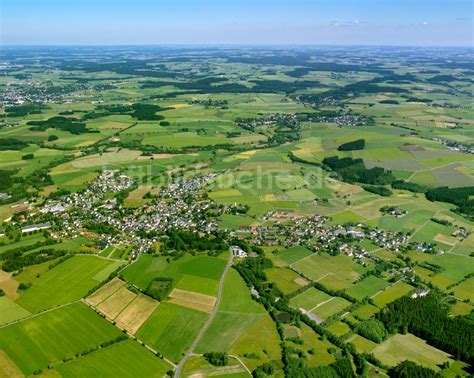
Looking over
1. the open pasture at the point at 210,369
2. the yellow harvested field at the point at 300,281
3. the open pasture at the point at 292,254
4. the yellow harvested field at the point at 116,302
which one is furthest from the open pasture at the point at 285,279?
the yellow harvested field at the point at 116,302

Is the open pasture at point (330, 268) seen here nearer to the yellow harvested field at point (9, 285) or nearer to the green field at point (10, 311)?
the green field at point (10, 311)

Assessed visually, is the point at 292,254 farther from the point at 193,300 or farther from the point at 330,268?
the point at 193,300

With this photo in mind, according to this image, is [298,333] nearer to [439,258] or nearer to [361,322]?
[361,322]

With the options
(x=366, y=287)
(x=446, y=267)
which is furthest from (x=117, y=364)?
(x=446, y=267)

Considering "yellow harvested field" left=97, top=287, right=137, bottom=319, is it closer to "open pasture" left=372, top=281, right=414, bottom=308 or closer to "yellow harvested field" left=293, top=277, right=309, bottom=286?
Answer: "yellow harvested field" left=293, top=277, right=309, bottom=286

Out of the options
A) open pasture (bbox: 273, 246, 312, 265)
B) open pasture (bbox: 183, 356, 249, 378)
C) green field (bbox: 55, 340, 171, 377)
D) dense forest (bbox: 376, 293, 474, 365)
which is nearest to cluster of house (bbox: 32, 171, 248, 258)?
open pasture (bbox: 273, 246, 312, 265)
